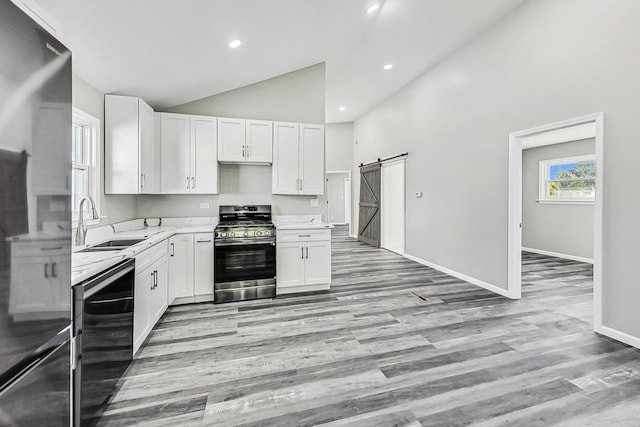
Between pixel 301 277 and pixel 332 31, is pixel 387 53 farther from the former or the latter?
pixel 301 277

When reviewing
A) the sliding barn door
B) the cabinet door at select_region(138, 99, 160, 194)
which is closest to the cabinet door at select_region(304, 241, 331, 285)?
the cabinet door at select_region(138, 99, 160, 194)

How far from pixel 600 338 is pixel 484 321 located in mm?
945

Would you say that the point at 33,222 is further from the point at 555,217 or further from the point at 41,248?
the point at 555,217

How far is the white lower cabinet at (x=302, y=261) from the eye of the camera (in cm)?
380

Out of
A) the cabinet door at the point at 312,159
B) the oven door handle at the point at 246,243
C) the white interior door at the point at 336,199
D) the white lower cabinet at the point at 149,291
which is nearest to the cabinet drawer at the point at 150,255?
the white lower cabinet at the point at 149,291

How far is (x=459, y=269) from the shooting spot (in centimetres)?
456

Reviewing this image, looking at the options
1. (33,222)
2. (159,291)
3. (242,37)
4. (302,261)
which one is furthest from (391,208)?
(33,222)

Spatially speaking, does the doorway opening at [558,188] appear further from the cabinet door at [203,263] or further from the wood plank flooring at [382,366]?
the cabinet door at [203,263]

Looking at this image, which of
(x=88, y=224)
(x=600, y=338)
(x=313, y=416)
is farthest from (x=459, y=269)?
(x=88, y=224)

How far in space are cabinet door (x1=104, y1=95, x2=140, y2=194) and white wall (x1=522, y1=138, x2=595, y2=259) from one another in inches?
306

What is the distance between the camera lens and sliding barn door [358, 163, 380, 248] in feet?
24.1

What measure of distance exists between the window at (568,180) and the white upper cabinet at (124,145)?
7.69 m

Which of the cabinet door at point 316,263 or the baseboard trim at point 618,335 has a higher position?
the cabinet door at point 316,263

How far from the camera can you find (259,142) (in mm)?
4047
